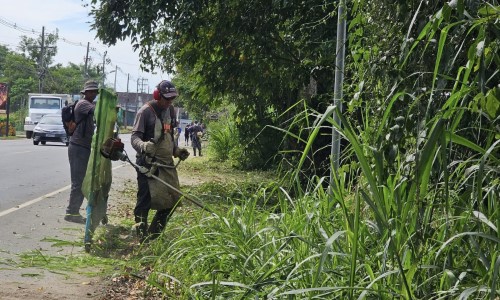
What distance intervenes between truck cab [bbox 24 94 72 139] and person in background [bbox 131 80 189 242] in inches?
1739

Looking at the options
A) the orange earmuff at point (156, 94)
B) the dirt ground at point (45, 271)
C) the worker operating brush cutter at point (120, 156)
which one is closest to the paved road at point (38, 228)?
the dirt ground at point (45, 271)

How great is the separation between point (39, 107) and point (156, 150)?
45.9 meters

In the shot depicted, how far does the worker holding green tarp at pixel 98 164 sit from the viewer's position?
902 centimetres

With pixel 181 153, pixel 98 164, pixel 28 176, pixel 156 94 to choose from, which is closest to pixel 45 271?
pixel 98 164

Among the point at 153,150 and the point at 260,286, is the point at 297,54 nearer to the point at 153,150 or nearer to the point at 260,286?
the point at 153,150

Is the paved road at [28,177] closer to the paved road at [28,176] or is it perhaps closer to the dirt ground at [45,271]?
the paved road at [28,176]

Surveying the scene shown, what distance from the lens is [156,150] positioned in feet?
29.4

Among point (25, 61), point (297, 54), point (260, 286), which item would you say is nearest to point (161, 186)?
point (260, 286)

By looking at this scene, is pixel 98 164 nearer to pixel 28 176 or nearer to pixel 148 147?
pixel 148 147

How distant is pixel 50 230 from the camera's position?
10.3m

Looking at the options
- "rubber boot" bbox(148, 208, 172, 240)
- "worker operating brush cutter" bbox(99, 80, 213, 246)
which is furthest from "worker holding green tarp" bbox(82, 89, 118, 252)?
"rubber boot" bbox(148, 208, 172, 240)

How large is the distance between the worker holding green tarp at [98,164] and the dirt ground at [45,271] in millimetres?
396

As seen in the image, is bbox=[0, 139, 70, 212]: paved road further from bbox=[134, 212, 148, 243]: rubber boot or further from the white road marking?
bbox=[134, 212, 148, 243]: rubber boot

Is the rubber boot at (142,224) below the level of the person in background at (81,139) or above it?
below
